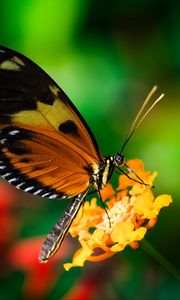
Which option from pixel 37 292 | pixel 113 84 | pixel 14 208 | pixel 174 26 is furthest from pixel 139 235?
pixel 174 26

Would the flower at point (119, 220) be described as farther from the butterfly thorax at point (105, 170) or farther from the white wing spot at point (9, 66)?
the white wing spot at point (9, 66)

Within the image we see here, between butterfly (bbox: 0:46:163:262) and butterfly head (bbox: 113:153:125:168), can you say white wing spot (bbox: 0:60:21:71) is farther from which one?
butterfly head (bbox: 113:153:125:168)

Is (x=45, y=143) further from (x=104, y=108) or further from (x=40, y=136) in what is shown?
(x=104, y=108)

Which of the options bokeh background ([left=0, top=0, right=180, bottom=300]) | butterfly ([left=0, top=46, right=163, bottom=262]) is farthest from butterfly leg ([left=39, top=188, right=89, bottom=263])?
bokeh background ([left=0, top=0, right=180, bottom=300])

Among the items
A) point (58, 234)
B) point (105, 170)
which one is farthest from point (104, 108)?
point (58, 234)

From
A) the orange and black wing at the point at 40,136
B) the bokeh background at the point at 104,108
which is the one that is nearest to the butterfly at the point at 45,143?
the orange and black wing at the point at 40,136

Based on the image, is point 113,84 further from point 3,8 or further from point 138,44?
point 3,8
